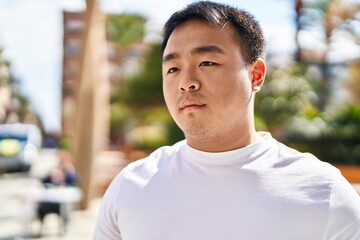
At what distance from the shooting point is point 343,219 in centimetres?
140

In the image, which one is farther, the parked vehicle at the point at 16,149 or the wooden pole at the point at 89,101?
the parked vehicle at the point at 16,149

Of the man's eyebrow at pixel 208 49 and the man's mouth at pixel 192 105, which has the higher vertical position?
the man's eyebrow at pixel 208 49

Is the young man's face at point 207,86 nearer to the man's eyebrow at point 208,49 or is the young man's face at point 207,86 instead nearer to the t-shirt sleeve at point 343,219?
the man's eyebrow at point 208,49

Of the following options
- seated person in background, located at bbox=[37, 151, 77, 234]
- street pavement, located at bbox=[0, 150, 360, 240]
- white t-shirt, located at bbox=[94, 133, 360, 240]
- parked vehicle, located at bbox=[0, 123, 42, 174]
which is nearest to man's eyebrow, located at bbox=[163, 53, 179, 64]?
white t-shirt, located at bbox=[94, 133, 360, 240]

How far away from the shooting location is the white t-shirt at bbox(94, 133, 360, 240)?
1402 millimetres

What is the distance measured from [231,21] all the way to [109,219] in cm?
64

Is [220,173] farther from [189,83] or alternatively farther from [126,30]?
[126,30]

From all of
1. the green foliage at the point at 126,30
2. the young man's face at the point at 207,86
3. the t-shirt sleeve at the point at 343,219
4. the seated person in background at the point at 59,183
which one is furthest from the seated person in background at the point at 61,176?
the green foliage at the point at 126,30

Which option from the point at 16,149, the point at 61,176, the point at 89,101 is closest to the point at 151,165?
the point at 61,176

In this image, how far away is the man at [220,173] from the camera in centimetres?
141

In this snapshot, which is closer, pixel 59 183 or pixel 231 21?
pixel 231 21

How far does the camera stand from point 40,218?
30.2ft

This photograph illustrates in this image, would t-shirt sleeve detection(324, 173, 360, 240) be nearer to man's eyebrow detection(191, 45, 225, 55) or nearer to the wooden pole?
man's eyebrow detection(191, 45, 225, 55)

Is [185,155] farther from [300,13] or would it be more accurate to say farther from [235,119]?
[300,13]
